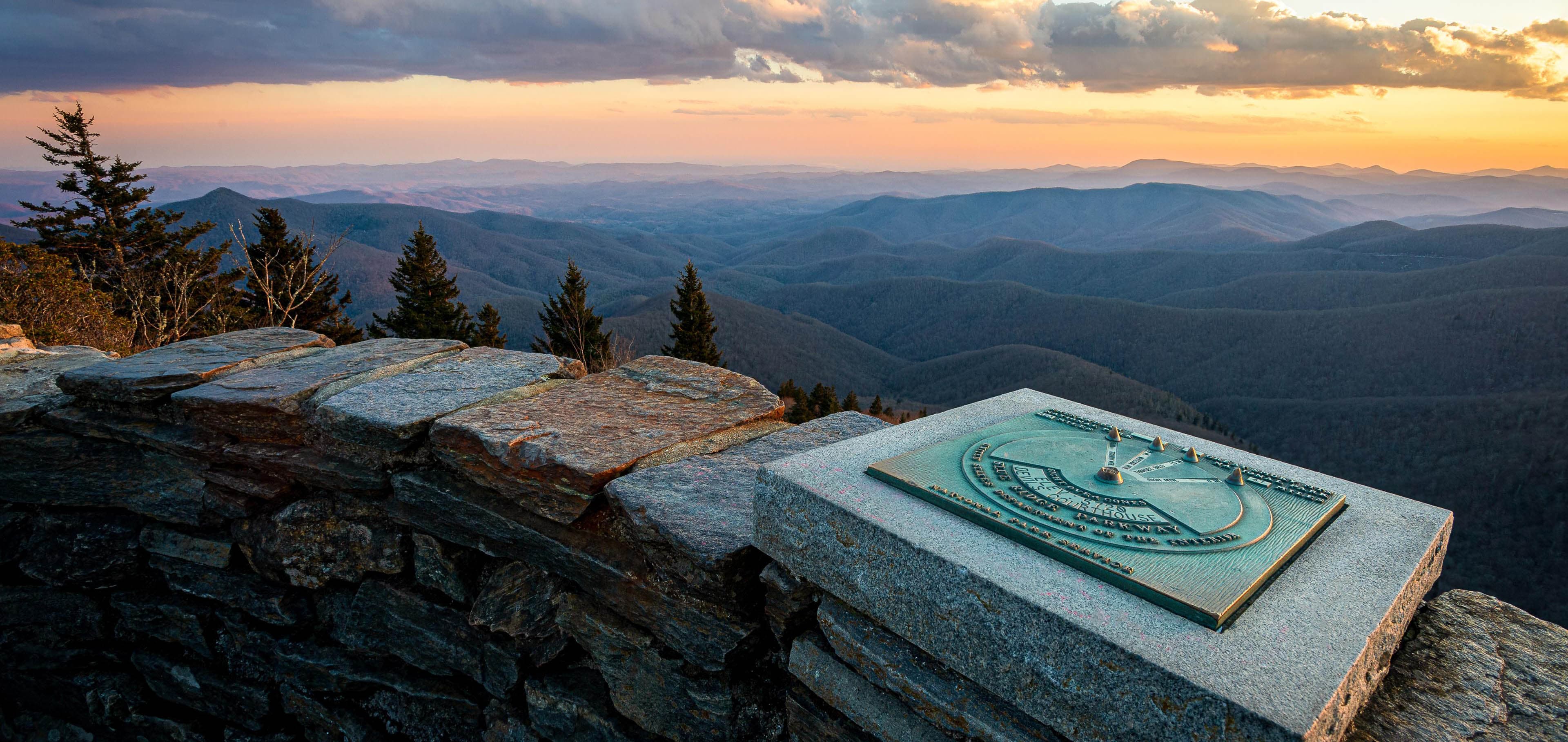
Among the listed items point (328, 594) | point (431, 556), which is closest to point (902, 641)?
point (431, 556)

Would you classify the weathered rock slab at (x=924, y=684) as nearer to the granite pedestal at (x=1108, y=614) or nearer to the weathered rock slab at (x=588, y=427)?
the granite pedestal at (x=1108, y=614)

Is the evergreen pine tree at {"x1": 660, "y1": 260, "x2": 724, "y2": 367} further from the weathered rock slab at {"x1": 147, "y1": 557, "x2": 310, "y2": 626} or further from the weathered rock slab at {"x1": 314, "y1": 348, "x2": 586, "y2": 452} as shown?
the weathered rock slab at {"x1": 147, "y1": 557, "x2": 310, "y2": 626}

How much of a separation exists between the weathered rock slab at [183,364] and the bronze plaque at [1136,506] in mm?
4752

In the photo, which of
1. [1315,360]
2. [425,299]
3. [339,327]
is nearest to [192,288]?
[339,327]

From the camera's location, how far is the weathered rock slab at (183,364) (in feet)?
16.0

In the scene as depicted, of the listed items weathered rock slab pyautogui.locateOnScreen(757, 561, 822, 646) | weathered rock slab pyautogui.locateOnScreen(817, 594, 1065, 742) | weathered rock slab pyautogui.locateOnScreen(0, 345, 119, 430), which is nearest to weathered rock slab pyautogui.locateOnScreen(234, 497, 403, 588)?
weathered rock slab pyautogui.locateOnScreen(0, 345, 119, 430)

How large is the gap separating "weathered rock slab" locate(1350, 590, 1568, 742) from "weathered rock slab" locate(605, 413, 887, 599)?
2.39 metres

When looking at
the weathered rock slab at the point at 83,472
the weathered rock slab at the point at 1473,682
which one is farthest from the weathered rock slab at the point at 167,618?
the weathered rock slab at the point at 1473,682

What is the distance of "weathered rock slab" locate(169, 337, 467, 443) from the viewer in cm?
463

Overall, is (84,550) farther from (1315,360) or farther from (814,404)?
(1315,360)

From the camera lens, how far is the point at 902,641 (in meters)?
3.02

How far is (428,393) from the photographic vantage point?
4715 millimetres

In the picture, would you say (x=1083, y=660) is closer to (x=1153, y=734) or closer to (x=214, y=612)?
(x=1153, y=734)

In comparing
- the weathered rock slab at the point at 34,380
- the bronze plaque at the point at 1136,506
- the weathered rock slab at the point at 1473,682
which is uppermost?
the bronze plaque at the point at 1136,506
